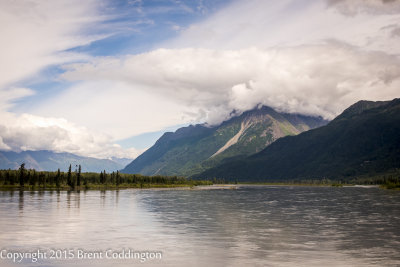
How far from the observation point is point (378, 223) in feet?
238

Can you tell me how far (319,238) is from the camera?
54.8 meters

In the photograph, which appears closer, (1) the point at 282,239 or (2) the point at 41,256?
(2) the point at 41,256

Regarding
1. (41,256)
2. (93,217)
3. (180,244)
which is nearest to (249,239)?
(180,244)

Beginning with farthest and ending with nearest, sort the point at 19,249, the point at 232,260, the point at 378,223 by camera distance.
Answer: the point at 378,223 → the point at 19,249 → the point at 232,260

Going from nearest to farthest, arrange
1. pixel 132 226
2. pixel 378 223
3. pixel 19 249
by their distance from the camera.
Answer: pixel 19 249 → pixel 132 226 → pixel 378 223

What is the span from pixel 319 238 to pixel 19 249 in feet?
141

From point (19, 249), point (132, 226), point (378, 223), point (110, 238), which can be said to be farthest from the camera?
point (378, 223)

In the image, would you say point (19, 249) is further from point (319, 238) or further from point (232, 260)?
point (319, 238)

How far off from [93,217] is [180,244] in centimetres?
3658

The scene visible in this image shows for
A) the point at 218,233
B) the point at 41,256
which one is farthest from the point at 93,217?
the point at 41,256

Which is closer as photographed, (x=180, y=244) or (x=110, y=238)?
(x=180, y=244)

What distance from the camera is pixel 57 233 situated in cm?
5581

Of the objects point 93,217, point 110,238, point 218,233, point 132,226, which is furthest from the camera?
point 93,217

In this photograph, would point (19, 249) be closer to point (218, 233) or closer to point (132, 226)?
point (132, 226)
